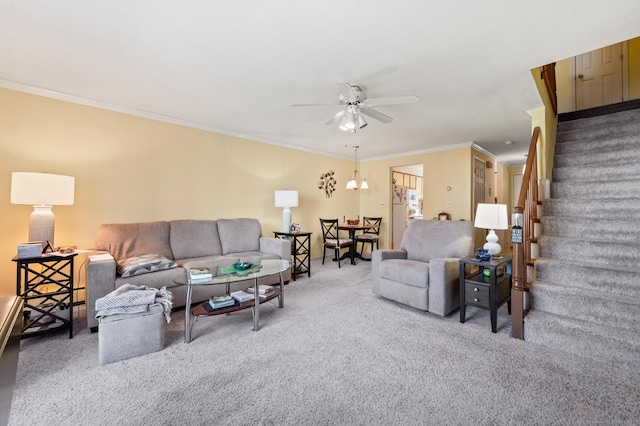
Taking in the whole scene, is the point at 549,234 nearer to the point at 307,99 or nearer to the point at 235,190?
the point at 307,99

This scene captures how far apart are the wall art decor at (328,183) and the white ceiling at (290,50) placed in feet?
8.15

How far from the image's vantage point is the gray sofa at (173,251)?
249 cm

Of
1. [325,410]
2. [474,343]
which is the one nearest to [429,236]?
[474,343]

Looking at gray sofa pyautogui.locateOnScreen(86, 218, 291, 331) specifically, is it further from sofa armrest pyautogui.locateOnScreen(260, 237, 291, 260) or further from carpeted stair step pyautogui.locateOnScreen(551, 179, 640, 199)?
carpeted stair step pyautogui.locateOnScreen(551, 179, 640, 199)

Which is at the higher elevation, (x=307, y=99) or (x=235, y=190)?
(x=307, y=99)

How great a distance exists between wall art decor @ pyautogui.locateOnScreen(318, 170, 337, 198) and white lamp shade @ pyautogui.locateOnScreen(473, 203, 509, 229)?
3628 mm

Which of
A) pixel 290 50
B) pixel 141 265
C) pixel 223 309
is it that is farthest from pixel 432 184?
pixel 141 265

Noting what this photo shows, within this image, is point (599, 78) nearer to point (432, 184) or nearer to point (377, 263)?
point (432, 184)

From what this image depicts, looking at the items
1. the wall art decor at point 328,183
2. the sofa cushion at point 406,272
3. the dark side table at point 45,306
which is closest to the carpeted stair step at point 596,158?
→ the sofa cushion at point 406,272

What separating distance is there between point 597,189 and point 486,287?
5.84 ft

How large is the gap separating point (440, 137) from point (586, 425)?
4.25 m

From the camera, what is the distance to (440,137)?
4.84 meters

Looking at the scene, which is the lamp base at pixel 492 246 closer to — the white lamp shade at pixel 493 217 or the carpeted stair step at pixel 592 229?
the white lamp shade at pixel 493 217

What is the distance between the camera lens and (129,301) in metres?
2.05
